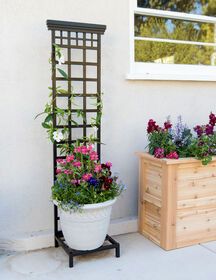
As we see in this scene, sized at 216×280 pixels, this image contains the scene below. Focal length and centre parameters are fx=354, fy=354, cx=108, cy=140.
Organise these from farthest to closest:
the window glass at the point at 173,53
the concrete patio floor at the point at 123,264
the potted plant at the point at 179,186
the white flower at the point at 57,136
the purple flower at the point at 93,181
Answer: the window glass at the point at 173,53, the potted plant at the point at 179,186, the white flower at the point at 57,136, the purple flower at the point at 93,181, the concrete patio floor at the point at 123,264

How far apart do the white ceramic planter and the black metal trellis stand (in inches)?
2.3

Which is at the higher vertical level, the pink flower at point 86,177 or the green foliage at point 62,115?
the green foliage at point 62,115

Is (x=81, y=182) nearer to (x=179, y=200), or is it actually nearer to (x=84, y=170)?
(x=84, y=170)

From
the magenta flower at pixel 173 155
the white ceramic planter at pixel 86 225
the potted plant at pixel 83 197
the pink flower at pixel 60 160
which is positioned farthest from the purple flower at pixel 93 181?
the magenta flower at pixel 173 155

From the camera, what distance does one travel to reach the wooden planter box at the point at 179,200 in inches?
101

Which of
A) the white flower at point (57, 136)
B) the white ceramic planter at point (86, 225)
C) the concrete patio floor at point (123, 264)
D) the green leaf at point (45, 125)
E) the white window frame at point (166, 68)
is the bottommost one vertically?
the concrete patio floor at point (123, 264)

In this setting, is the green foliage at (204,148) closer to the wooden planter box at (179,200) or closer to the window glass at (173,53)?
the wooden planter box at (179,200)

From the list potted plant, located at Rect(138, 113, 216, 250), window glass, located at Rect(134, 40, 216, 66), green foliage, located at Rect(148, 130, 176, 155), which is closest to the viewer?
potted plant, located at Rect(138, 113, 216, 250)

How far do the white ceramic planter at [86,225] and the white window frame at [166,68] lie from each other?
114 centimetres

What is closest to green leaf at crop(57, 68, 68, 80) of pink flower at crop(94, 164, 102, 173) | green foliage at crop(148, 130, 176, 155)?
pink flower at crop(94, 164, 102, 173)

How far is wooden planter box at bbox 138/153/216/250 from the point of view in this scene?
2568 millimetres

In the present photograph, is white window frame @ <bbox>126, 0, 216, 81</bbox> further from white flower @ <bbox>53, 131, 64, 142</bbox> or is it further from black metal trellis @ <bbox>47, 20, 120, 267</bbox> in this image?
white flower @ <bbox>53, 131, 64, 142</bbox>

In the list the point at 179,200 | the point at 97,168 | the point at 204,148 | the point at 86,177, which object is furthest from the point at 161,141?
the point at 86,177

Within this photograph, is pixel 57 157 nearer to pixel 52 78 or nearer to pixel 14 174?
pixel 14 174
